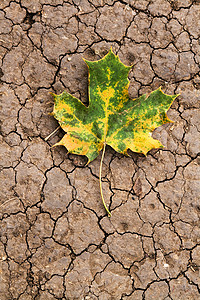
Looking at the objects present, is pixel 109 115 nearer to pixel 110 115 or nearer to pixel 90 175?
pixel 110 115

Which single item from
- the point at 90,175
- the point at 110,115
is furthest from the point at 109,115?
the point at 90,175

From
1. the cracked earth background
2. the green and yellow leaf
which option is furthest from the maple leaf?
the cracked earth background

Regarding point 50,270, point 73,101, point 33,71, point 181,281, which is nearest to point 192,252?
point 181,281

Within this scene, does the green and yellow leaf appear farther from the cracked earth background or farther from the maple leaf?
the cracked earth background

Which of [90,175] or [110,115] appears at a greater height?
[110,115]

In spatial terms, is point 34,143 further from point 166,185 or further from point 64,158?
point 166,185

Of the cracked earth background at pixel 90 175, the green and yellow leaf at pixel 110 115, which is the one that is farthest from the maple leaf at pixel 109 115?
the cracked earth background at pixel 90 175
